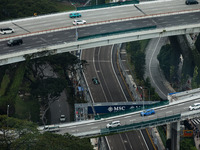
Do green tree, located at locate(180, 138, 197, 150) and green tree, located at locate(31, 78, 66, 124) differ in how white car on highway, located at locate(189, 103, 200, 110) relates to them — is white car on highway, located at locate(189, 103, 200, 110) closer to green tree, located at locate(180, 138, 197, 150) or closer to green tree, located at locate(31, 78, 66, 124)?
green tree, located at locate(180, 138, 197, 150)

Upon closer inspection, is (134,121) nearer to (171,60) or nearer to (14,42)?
(14,42)

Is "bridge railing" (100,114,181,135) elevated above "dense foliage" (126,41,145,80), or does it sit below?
below

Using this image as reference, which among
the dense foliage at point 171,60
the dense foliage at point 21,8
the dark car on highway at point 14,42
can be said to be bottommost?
the dense foliage at point 171,60

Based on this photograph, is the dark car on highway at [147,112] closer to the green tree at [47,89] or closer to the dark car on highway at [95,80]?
the green tree at [47,89]

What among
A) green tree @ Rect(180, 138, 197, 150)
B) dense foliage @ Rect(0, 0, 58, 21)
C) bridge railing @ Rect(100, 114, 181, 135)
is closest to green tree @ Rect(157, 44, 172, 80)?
green tree @ Rect(180, 138, 197, 150)

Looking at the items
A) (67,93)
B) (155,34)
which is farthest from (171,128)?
(67,93)

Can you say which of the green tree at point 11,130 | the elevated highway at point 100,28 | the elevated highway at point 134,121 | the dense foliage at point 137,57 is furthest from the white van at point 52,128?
the dense foliage at point 137,57

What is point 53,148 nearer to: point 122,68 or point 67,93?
point 67,93
